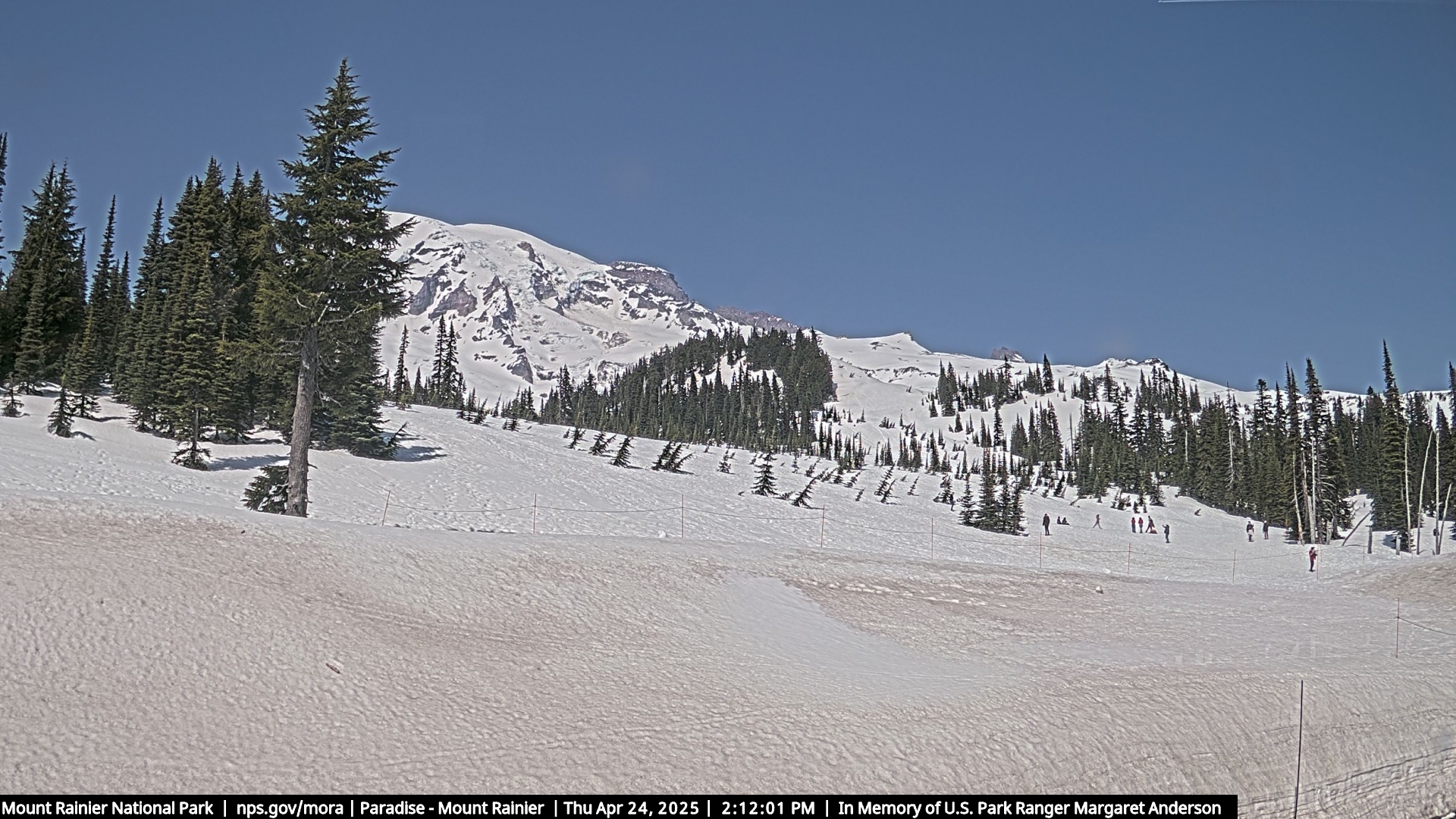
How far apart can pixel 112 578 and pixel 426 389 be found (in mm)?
113857

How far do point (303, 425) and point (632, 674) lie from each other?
13773 millimetres

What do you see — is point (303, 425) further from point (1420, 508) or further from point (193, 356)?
point (1420, 508)

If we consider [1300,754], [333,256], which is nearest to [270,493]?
[333,256]

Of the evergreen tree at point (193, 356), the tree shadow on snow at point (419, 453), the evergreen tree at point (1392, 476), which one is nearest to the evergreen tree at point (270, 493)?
the evergreen tree at point (193, 356)

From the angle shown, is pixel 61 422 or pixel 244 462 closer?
pixel 61 422

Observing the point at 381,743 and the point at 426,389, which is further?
the point at 426,389

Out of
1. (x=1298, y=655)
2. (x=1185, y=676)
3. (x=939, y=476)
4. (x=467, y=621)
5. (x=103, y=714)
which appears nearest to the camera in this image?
(x=103, y=714)

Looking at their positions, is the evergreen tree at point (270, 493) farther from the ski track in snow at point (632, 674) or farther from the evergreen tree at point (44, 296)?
the evergreen tree at point (44, 296)

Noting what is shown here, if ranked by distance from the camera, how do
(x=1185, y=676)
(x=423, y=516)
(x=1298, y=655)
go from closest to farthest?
(x=1185, y=676) < (x=1298, y=655) < (x=423, y=516)

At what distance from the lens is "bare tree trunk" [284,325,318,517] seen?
19.9 metres

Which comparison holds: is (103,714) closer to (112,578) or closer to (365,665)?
(365,665)

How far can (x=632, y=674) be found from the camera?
10.6 metres

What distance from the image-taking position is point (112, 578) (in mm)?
10156

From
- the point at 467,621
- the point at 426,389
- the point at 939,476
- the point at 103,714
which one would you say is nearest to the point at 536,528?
the point at 467,621
